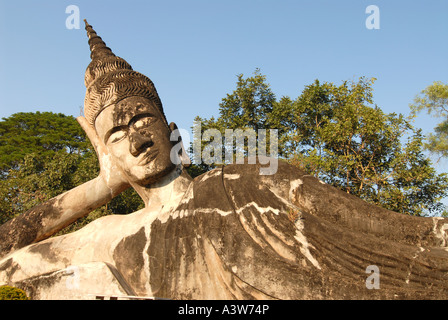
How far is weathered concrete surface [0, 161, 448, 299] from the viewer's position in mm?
3914

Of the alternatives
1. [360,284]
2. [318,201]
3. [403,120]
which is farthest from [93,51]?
[403,120]

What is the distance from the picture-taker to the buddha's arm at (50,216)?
210 inches

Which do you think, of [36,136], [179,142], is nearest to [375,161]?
[179,142]

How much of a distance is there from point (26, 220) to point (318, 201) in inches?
136

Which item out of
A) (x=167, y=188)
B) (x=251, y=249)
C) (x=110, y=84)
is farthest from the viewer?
(x=110, y=84)

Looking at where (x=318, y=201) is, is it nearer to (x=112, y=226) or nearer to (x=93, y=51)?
(x=112, y=226)

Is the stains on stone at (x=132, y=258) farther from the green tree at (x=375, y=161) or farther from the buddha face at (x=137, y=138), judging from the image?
the green tree at (x=375, y=161)

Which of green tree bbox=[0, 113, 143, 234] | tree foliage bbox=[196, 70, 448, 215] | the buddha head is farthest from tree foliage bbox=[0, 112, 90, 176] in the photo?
the buddha head

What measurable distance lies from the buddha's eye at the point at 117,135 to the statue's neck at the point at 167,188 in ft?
2.04

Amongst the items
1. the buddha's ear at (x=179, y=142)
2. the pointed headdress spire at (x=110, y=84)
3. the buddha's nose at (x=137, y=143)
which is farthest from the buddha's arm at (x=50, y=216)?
the pointed headdress spire at (x=110, y=84)

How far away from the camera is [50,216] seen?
5.50m

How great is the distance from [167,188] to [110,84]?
5.00ft

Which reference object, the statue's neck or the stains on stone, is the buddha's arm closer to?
the statue's neck

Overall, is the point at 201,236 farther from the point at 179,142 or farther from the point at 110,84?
the point at 110,84
